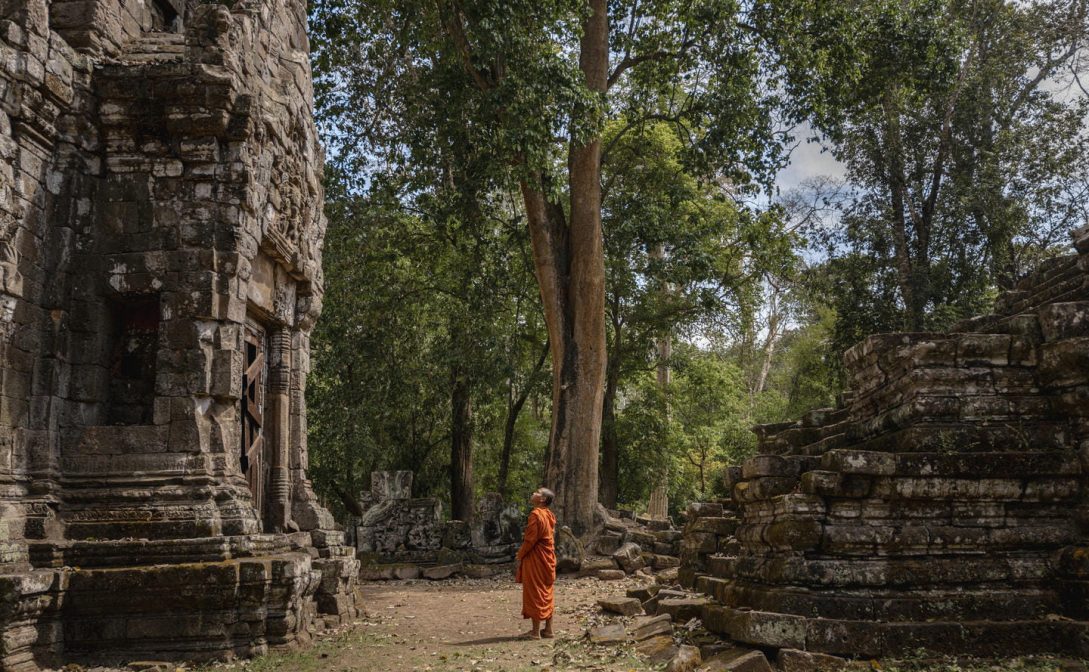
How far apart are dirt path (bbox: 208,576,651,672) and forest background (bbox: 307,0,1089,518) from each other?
4.93 meters

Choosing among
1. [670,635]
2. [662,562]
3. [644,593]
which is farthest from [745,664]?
[662,562]

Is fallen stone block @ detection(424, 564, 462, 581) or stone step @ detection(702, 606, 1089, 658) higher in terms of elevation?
stone step @ detection(702, 606, 1089, 658)

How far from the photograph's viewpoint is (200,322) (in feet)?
26.0

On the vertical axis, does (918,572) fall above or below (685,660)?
above

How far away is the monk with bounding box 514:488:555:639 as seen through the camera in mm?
Result: 9109

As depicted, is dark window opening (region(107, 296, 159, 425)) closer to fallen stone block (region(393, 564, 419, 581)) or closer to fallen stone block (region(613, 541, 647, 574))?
fallen stone block (region(393, 564, 419, 581))

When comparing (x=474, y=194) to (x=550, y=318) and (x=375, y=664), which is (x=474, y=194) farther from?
(x=375, y=664)

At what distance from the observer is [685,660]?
22.1 ft

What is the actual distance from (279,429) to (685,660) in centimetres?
557

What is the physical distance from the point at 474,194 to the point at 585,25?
4.27 metres

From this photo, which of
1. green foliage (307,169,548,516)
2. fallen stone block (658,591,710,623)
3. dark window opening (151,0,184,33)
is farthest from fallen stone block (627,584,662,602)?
green foliage (307,169,548,516)

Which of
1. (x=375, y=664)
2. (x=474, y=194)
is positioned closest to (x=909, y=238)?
(x=474, y=194)

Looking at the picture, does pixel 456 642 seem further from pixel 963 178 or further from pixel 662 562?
pixel 963 178

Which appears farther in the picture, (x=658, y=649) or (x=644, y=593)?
(x=644, y=593)
